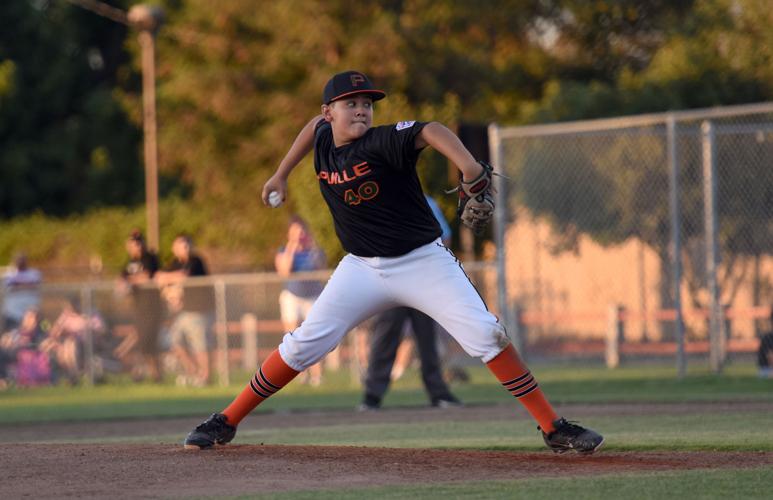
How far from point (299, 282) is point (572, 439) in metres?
10.5

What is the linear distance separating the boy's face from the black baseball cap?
42mm

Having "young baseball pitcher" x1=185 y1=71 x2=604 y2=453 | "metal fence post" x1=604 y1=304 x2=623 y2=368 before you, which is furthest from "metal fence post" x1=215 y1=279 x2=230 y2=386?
"young baseball pitcher" x1=185 y1=71 x2=604 y2=453

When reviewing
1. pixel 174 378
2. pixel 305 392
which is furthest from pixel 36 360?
pixel 305 392

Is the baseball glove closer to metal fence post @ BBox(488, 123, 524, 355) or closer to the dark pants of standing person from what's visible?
the dark pants of standing person

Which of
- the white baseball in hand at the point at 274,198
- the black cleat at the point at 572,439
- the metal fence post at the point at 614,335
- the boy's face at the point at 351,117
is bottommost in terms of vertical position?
the black cleat at the point at 572,439

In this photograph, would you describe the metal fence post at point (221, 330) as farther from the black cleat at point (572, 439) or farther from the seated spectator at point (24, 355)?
the black cleat at point (572, 439)

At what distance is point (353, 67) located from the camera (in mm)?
34156

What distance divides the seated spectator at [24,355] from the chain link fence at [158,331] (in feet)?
0.05

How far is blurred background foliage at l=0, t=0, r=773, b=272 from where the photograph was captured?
29875 mm

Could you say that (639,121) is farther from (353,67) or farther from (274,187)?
(353,67)

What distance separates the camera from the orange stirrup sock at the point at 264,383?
7844 mm

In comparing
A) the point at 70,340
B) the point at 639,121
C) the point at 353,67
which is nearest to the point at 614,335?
the point at 639,121

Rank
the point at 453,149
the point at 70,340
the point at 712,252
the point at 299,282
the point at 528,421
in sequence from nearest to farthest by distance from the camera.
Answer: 1. the point at 453,149
2. the point at 528,421
3. the point at 712,252
4. the point at 299,282
5. the point at 70,340

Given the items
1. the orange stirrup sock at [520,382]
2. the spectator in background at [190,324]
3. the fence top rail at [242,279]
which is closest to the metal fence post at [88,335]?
the fence top rail at [242,279]
